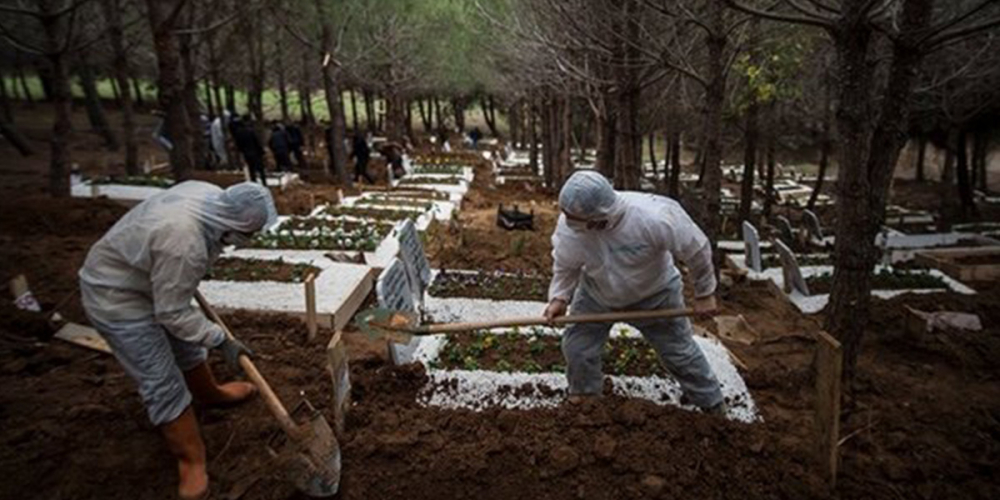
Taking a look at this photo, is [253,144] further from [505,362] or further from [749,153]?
[749,153]

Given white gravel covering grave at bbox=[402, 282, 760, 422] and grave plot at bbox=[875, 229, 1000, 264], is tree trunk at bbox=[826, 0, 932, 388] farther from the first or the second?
grave plot at bbox=[875, 229, 1000, 264]

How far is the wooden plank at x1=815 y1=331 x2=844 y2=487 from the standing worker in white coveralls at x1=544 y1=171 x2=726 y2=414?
2.73ft

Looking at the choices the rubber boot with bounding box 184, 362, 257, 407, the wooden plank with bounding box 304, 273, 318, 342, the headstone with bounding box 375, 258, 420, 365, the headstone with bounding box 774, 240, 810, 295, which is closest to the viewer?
the rubber boot with bounding box 184, 362, 257, 407

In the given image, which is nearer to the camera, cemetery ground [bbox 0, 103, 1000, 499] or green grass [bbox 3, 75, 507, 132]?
cemetery ground [bbox 0, 103, 1000, 499]

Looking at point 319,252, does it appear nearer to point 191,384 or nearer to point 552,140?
point 191,384

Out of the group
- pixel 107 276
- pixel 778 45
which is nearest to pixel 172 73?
pixel 107 276

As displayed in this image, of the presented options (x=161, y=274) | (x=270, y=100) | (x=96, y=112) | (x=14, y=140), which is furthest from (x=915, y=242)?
(x=270, y=100)

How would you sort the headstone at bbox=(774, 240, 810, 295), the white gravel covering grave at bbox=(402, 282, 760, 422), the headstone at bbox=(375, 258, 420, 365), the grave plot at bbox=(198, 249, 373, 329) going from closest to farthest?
1. the white gravel covering grave at bbox=(402, 282, 760, 422)
2. the headstone at bbox=(375, 258, 420, 365)
3. the grave plot at bbox=(198, 249, 373, 329)
4. the headstone at bbox=(774, 240, 810, 295)

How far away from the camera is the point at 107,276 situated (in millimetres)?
3211

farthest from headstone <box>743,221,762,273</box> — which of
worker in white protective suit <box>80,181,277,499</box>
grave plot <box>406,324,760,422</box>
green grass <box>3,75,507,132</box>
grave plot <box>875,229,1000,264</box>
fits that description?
green grass <box>3,75,507,132</box>

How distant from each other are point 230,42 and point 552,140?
Answer: 10446mm

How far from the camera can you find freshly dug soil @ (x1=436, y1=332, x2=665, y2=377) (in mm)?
4984

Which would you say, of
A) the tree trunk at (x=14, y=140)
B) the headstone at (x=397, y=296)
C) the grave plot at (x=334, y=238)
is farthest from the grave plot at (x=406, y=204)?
the tree trunk at (x=14, y=140)

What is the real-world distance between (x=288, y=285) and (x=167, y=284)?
367cm
